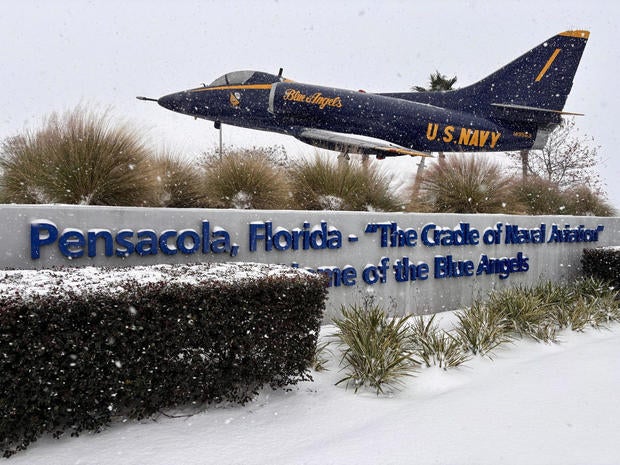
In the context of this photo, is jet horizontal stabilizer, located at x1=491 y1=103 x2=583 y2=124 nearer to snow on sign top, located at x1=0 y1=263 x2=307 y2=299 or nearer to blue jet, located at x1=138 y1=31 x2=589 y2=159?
blue jet, located at x1=138 y1=31 x2=589 y2=159

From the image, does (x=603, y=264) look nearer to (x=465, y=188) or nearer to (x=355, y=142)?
(x=465, y=188)

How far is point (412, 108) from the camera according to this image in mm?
14227

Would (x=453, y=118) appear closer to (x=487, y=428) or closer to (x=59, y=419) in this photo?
(x=487, y=428)

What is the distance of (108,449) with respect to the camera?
364cm

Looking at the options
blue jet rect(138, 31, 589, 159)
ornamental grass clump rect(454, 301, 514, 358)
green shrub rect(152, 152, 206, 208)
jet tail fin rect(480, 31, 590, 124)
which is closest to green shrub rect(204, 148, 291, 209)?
green shrub rect(152, 152, 206, 208)

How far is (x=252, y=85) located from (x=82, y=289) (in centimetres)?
1109

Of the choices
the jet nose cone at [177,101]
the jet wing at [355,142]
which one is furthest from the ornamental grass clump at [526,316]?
the jet nose cone at [177,101]

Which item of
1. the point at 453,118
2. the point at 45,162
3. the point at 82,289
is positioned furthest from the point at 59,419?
the point at 453,118

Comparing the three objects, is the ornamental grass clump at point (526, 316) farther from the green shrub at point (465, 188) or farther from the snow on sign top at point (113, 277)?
the snow on sign top at point (113, 277)

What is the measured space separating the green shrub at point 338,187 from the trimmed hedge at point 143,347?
13.4ft

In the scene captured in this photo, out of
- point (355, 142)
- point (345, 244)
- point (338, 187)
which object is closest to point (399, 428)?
point (345, 244)

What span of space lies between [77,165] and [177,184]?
1.50m

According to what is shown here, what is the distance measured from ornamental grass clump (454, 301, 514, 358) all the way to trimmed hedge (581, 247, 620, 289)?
417 centimetres

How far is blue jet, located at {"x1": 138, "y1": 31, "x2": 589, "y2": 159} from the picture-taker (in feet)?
45.3
